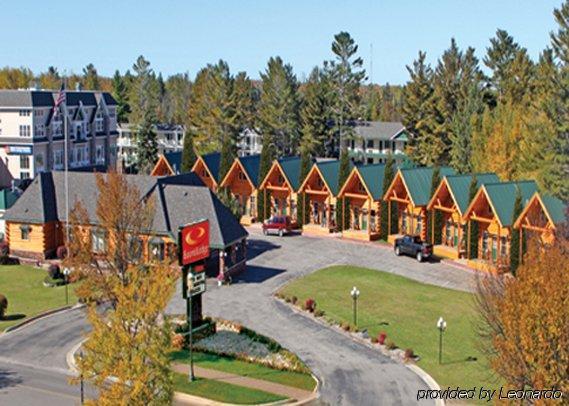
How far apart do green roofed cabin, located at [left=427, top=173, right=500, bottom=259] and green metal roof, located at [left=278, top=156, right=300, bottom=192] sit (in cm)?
1482

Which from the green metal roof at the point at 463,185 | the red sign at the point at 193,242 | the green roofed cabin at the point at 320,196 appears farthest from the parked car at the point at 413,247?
the red sign at the point at 193,242

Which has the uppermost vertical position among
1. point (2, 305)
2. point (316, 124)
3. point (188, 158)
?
point (316, 124)

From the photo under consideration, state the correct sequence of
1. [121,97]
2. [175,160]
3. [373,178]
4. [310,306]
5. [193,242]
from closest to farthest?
[193,242] → [310,306] → [373,178] → [175,160] → [121,97]

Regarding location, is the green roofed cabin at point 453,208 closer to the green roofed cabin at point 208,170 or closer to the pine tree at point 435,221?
the pine tree at point 435,221

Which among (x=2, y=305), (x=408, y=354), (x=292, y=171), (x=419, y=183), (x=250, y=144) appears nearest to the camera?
(x=408, y=354)

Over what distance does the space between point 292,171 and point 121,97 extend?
269 ft

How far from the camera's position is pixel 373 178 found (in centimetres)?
6662

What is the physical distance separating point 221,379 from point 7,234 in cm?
3069

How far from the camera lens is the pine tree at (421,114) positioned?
9019 centimetres

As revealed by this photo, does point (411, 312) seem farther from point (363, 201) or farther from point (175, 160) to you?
point (175, 160)

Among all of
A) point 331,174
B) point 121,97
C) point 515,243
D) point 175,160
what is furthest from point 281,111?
point 515,243

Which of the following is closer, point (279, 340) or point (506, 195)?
point (279, 340)

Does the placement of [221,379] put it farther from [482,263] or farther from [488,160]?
[488,160]

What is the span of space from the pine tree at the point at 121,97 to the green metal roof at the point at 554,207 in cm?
10346
